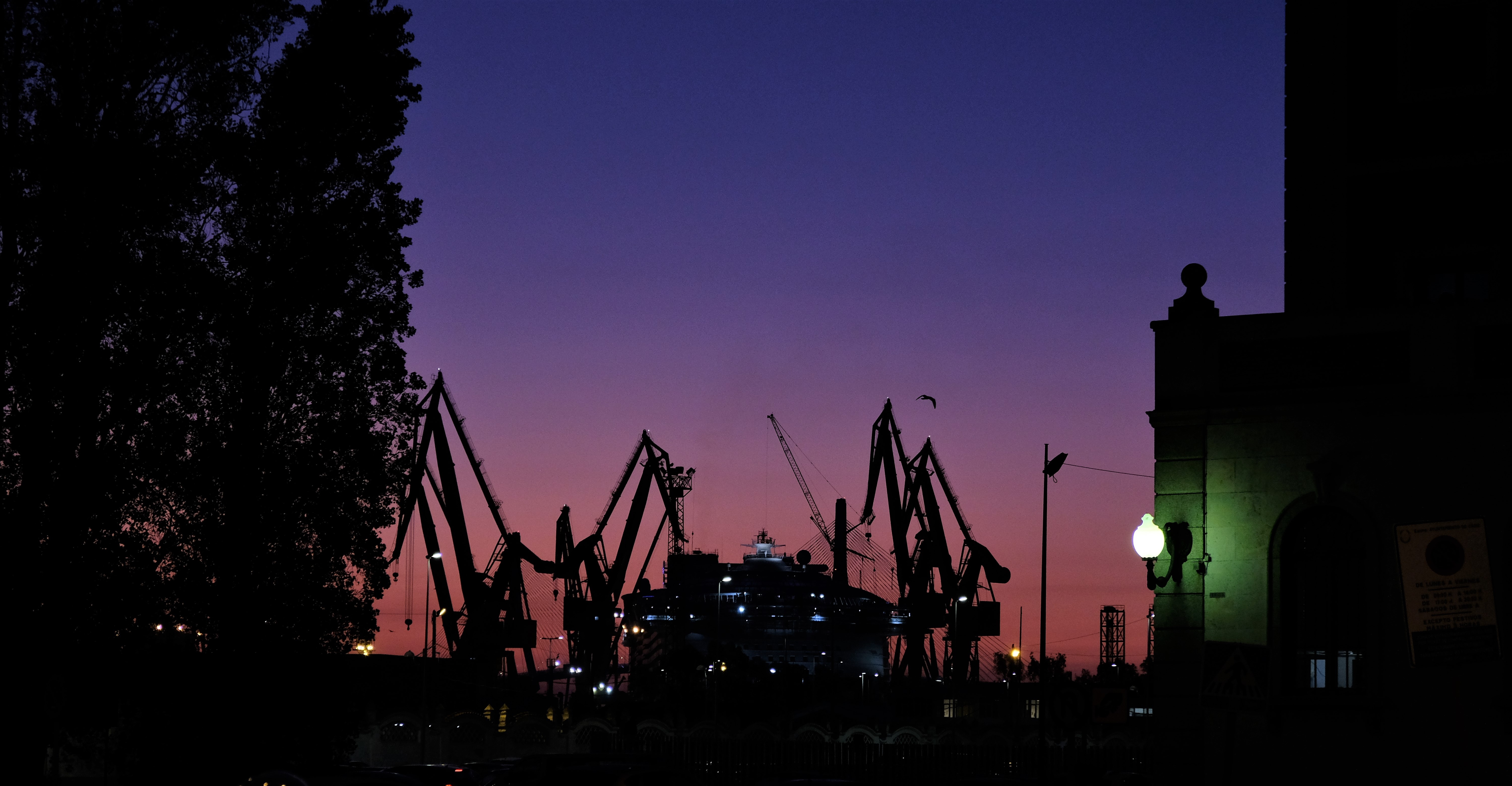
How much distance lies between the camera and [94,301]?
742 inches

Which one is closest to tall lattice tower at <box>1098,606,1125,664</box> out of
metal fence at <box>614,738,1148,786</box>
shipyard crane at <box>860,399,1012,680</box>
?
shipyard crane at <box>860,399,1012,680</box>

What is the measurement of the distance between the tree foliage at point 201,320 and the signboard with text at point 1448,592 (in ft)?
47.6

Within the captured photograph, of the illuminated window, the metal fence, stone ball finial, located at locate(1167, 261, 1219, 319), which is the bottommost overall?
the metal fence

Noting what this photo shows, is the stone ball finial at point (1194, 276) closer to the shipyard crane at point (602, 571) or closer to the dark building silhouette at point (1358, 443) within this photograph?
the dark building silhouette at point (1358, 443)

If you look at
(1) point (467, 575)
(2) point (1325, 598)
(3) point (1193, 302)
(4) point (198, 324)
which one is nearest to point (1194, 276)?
(3) point (1193, 302)

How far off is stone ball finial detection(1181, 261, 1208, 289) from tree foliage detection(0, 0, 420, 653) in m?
11.9

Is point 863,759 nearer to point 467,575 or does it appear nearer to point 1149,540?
point 1149,540

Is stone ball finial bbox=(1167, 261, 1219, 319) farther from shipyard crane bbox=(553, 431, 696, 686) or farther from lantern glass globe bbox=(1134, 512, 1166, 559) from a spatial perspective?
shipyard crane bbox=(553, 431, 696, 686)

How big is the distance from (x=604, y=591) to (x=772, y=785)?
117 m

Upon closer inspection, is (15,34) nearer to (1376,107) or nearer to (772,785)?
(772,785)

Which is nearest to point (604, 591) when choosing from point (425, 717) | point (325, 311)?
point (425, 717)

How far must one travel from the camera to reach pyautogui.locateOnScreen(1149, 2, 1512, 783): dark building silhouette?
16297 mm

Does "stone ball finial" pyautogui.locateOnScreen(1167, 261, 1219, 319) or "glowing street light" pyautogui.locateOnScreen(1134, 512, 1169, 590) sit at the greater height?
"stone ball finial" pyautogui.locateOnScreen(1167, 261, 1219, 319)

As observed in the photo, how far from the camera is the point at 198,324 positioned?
20.6 m
